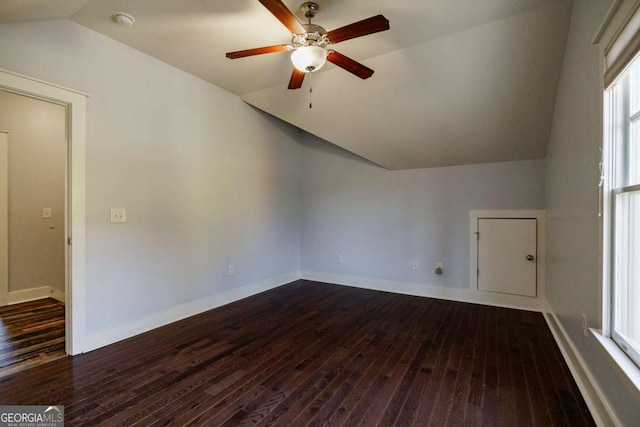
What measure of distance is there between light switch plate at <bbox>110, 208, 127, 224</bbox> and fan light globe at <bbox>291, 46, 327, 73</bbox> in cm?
206

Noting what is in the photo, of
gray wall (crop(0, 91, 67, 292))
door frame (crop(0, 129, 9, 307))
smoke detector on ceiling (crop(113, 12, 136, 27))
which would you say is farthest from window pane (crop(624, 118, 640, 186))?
door frame (crop(0, 129, 9, 307))

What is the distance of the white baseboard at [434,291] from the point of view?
3.48 meters

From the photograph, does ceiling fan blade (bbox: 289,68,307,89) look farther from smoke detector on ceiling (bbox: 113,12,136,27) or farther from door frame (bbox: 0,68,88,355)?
door frame (bbox: 0,68,88,355)

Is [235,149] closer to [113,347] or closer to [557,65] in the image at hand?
[113,347]

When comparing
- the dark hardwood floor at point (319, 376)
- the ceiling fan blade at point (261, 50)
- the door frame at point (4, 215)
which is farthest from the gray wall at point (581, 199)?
the door frame at point (4, 215)

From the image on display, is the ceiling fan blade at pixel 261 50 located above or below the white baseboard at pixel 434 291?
above

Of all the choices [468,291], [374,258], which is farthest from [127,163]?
[468,291]

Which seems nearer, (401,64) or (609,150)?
(609,150)

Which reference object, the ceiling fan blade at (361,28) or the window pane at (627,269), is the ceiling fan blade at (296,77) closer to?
the ceiling fan blade at (361,28)

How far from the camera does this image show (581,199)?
194cm

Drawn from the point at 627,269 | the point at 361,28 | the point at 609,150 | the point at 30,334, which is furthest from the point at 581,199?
the point at 30,334

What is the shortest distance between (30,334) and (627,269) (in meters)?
4.50

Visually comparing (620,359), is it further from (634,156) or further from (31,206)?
(31,206)

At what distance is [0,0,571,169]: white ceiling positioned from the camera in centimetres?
209
